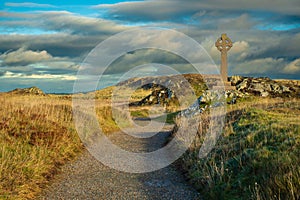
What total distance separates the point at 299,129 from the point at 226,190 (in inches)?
169

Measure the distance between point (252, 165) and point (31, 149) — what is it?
6875 mm

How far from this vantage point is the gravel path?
313 inches

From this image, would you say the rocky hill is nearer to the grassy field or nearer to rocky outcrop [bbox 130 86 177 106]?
rocky outcrop [bbox 130 86 177 106]

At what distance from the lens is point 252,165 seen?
7.81 metres

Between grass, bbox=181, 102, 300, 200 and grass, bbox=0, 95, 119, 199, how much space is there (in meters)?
4.17

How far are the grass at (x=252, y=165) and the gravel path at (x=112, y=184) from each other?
1.72 ft

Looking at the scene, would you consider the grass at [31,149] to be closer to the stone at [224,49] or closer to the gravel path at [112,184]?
the gravel path at [112,184]

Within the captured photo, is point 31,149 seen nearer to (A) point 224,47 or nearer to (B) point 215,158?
(B) point 215,158

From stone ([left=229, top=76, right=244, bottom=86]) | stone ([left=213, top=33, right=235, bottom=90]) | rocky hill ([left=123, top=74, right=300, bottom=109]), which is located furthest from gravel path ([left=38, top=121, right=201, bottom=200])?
stone ([left=229, top=76, right=244, bottom=86])

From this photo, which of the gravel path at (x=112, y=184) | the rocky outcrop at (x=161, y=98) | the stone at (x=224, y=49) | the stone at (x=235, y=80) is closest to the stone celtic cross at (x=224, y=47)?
the stone at (x=224, y=49)

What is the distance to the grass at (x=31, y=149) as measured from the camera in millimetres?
7736

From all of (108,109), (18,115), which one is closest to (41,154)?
(18,115)

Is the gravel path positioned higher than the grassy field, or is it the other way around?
the grassy field

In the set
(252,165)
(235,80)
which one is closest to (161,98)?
(235,80)
